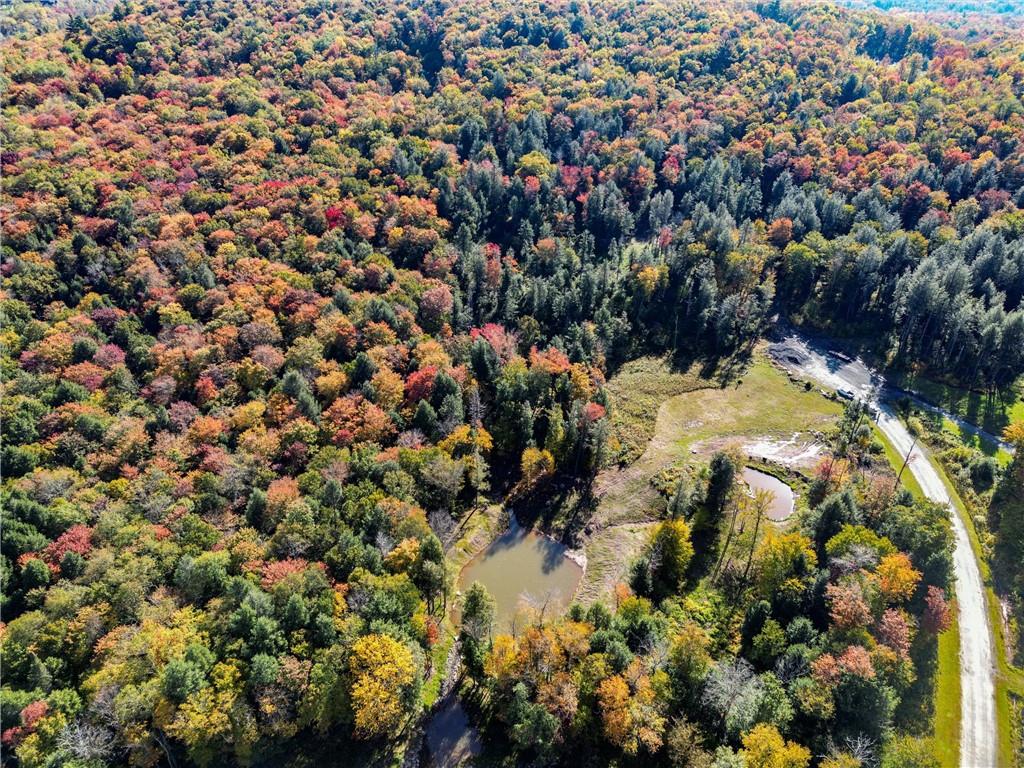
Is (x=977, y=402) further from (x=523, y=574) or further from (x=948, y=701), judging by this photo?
(x=523, y=574)

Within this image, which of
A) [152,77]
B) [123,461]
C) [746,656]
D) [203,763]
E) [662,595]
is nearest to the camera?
[203,763]

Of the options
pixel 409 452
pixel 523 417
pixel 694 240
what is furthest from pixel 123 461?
pixel 694 240

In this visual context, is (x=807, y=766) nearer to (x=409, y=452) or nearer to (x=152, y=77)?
(x=409, y=452)

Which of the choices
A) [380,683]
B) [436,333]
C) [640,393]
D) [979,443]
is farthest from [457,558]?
[979,443]

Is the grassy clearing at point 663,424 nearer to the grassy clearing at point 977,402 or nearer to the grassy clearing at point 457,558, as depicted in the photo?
the grassy clearing at point 457,558

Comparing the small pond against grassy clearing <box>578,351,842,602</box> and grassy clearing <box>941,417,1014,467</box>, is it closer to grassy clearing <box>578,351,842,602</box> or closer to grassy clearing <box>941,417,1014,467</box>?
grassy clearing <box>578,351,842,602</box>

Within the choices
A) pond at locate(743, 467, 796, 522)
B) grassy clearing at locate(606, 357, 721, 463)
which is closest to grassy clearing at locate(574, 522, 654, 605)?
grassy clearing at locate(606, 357, 721, 463)

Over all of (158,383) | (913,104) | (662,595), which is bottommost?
(662,595)

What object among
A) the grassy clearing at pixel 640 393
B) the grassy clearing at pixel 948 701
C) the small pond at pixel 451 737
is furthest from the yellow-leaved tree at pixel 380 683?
the grassy clearing at pixel 948 701
